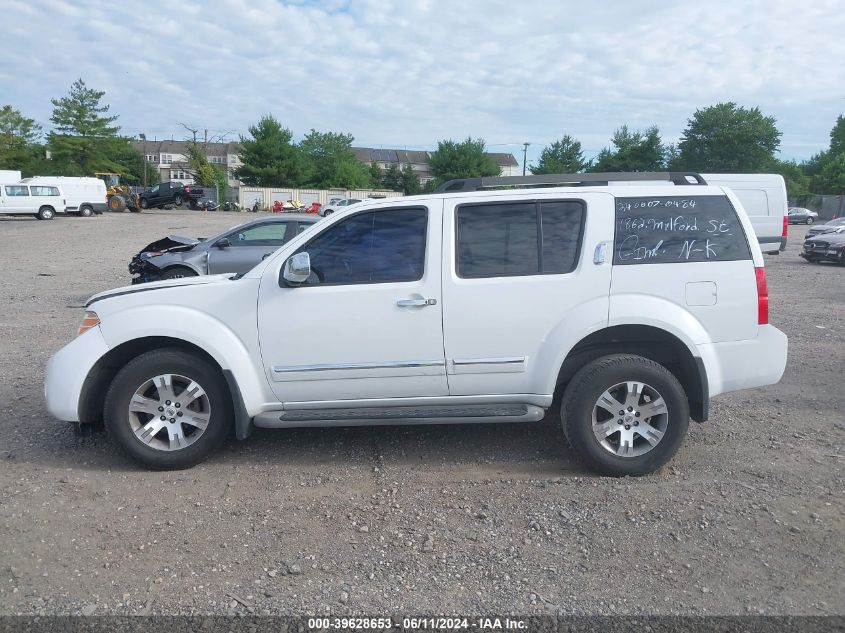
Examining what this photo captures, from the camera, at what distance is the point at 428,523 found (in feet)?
13.5

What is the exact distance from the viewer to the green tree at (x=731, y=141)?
5312 cm

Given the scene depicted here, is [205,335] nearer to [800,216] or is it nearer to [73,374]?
[73,374]

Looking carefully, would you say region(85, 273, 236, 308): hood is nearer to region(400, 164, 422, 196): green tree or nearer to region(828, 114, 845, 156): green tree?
region(400, 164, 422, 196): green tree

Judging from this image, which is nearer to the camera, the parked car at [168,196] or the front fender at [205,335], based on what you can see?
the front fender at [205,335]

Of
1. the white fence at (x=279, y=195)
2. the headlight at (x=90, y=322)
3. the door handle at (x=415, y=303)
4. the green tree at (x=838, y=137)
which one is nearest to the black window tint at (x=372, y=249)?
the door handle at (x=415, y=303)

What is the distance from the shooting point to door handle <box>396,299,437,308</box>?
15.3 feet

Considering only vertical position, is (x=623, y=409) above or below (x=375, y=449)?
above

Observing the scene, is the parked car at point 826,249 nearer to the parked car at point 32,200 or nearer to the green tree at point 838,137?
the parked car at point 32,200

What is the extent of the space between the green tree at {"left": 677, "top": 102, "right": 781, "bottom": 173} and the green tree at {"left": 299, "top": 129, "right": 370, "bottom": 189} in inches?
1479

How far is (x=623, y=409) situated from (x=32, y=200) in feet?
137

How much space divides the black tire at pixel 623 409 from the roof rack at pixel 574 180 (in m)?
1.39

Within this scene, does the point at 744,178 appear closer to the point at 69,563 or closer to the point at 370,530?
the point at 370,530

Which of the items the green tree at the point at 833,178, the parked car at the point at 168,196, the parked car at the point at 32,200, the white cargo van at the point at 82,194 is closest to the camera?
the parked car at the point at 32,200

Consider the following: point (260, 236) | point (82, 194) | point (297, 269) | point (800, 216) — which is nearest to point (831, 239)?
point (260, 236)
